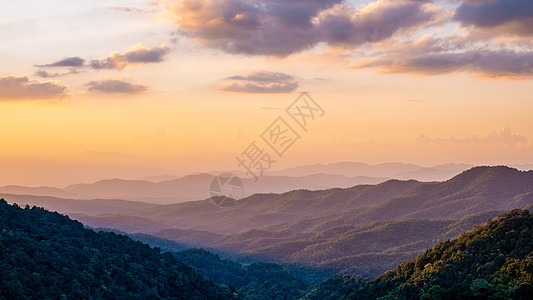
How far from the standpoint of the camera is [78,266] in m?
58.0

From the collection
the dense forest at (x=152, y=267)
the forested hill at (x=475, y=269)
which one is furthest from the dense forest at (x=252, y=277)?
the forested hill at (x=475, y=269)

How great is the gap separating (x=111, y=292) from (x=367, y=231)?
144488mm

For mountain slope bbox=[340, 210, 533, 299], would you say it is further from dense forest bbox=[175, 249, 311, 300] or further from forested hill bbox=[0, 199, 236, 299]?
dense forest bbox=[175, 249, 311, 300]

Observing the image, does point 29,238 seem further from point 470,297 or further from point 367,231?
point 367,231

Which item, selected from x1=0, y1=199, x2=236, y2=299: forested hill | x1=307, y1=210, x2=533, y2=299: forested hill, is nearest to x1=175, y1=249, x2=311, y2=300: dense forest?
x1=0, y1=199, x2=236, y2=299: forested hill

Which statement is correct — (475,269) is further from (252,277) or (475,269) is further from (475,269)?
(252,277)

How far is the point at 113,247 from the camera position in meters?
71.0

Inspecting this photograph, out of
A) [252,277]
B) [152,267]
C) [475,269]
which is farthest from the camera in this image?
[252,277]

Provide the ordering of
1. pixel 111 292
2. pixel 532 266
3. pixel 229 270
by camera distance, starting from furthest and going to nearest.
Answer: pixel 229 270
pixel 111 292
pixel 532 266

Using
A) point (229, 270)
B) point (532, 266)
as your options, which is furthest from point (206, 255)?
point (532, 266)

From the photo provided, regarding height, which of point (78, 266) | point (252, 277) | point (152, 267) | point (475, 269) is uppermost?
A: point (78, 266)

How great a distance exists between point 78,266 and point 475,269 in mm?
43233

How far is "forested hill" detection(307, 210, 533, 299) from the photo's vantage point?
159 ft

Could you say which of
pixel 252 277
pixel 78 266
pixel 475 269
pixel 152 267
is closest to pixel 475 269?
pixel 475 269
